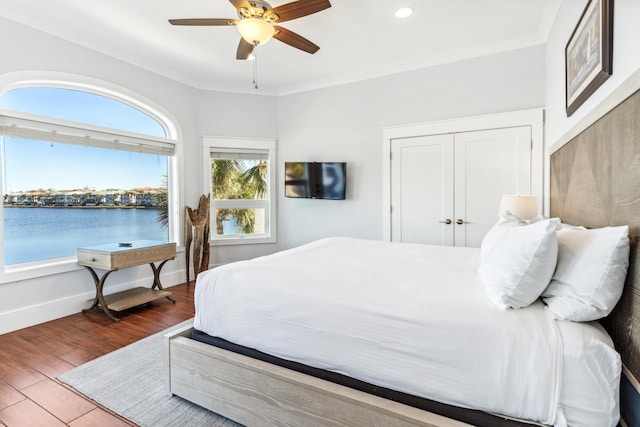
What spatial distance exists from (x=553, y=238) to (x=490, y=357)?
0.53 metres

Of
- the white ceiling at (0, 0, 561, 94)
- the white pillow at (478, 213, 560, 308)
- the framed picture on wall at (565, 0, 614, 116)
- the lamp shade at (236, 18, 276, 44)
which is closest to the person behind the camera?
the white pillow at (478, 213, 560, 308)

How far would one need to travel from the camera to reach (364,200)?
4.38 meters

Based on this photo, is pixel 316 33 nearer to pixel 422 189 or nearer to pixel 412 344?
pixel 422 189

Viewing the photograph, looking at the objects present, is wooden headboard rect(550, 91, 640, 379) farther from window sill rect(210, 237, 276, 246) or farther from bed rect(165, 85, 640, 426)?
window sill rect(210, 237, 276, 246)

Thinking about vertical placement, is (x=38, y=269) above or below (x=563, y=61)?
below

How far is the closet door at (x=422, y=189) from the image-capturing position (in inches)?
151

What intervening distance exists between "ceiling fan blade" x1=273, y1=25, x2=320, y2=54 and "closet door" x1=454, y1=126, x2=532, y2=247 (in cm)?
199

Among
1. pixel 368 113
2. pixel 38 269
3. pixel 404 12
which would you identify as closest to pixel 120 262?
pixel 38 269

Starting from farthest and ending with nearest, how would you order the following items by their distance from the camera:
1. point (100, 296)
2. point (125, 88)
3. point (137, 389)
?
point (125, 88) < point (100, 296) < point (137, 389)

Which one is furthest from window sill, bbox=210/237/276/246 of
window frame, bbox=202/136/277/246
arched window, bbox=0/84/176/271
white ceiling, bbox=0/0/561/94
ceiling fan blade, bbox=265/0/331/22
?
ceiling fan blade, bbox=265/0/331/22

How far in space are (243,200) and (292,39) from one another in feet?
9.09

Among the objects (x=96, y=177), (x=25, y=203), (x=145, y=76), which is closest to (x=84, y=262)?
(x=25, y=203)

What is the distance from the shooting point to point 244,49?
2965mm

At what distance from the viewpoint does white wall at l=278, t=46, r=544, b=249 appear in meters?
3.49
